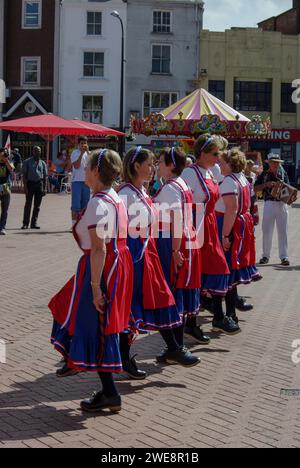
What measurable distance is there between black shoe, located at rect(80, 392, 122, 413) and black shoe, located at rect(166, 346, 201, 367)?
1291mm

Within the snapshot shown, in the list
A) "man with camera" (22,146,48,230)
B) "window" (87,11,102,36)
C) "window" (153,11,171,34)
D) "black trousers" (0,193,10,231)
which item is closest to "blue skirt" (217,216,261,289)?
"black trousers" (0,193,10,231)

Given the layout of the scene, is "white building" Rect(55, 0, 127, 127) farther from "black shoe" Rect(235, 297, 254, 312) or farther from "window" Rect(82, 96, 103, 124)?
"black shoe" Rect(235, 297, 254, 312)

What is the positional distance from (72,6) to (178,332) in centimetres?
4148

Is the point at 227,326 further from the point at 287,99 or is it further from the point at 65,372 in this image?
the point at 287,99

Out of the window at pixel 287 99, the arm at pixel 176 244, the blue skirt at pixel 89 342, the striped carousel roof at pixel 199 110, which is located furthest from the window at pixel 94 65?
the blue skirt at pixel 89 342

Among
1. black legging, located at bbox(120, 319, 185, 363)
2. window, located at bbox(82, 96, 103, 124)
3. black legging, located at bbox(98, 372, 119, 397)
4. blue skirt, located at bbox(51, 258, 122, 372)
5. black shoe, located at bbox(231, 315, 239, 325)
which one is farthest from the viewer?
window, located at bbox(82, 96, 103, 124)

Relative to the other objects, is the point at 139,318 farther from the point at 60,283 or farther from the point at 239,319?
the point at 60,283

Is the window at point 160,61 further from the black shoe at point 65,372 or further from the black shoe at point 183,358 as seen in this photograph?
the black shoe at point 65,372

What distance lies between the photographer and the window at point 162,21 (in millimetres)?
46156

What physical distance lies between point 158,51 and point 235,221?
130 feet

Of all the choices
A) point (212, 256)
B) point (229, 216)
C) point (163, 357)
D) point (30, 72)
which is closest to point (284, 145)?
point (30, 72)

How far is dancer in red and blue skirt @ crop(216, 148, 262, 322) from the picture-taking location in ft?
25.8

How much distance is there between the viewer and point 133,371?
245 inches

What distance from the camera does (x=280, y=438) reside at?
4.90 metres
